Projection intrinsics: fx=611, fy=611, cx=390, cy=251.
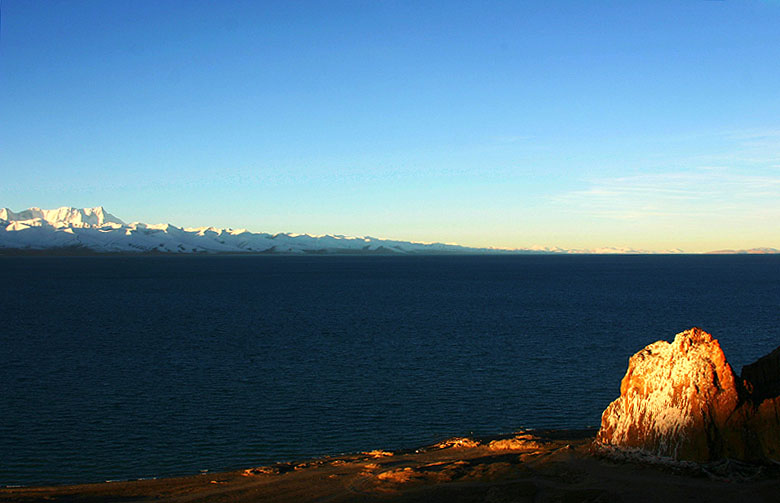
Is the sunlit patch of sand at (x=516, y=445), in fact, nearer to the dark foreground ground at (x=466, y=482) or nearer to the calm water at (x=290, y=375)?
the dark foreground ground at (x=466, y=482)

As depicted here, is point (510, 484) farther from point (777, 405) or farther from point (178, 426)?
point (178, 426)

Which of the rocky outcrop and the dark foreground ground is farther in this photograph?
the rocky outcrop

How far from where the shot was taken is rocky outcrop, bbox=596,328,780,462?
1662 centimetres

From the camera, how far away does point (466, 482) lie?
17.3 meters

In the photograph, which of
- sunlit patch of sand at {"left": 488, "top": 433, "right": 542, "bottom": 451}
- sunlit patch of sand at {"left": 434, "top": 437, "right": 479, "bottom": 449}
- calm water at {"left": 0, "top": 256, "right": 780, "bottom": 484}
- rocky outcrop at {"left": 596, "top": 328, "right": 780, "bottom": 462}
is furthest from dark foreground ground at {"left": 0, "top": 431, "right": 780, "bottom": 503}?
calm water at {"left": 0, "top": 256, "right": 780, "bottom": 484}

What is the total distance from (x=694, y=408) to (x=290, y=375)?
2975cm

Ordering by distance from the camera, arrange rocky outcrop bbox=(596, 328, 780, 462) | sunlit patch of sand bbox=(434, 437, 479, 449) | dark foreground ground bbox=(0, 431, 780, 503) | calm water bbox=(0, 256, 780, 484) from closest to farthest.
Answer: dark foreground ground bbox=(0, 431, 780, 503), rocky outcrop bbox=(596, 328, 780, 462), sunlit patch of sand bbox=(434, 437, 479, 449), calm water bbox=(0, 256, 780, 484)

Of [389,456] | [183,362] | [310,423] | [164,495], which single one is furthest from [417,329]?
[164,495]

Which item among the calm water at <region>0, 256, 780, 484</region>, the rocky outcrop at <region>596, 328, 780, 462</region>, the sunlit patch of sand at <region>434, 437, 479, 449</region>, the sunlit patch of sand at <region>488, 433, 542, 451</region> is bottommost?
the calm water at <region>0, 256, 780, 484</region>

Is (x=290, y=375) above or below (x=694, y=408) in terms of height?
below

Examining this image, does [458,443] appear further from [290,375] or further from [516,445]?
[290,375]

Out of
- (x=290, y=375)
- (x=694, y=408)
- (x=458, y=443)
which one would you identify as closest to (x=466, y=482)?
(x=694, y=408)

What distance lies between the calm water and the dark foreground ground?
12.2ft

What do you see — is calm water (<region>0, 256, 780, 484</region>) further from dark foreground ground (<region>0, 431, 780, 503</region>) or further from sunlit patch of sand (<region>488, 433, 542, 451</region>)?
sunlit patch of sand (<region>488, 433, 542, 451</region>)
